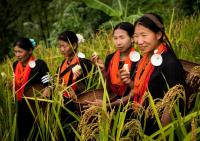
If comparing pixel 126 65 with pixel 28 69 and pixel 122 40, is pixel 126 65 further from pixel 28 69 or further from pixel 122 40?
pixel 28 69

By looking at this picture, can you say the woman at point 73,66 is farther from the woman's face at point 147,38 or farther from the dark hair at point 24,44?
the woman's face at point 147,38

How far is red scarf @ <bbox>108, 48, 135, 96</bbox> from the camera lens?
133 inches

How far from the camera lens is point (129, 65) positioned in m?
3.45

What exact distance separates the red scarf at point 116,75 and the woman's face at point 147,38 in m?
0.61

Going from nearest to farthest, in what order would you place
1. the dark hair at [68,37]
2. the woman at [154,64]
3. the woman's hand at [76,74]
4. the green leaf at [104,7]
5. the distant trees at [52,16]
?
1. the woman at [154,64]
2. the woman's hand at [76,74]
3. the dark hair at [68,37]
4. the green leaf at [104,7]
5. the distant trees at [52,16]

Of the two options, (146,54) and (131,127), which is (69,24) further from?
(131,127)

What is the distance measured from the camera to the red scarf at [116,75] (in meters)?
3.38

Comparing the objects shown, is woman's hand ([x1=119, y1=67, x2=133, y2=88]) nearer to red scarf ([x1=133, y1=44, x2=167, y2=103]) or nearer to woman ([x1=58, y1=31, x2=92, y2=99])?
red scarf ([x1=133, y1=44, x2=167, y2=103])

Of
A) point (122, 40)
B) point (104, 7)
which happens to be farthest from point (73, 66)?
point (104, 7)

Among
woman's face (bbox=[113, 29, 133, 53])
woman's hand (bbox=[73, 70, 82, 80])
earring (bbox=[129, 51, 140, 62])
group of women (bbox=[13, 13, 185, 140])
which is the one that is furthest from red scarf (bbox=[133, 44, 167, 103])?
woman's hand (bbox=[73, 70, 82, 80])

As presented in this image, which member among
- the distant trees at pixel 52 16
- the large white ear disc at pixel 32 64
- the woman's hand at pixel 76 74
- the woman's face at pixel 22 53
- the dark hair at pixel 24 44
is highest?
the distant trees at pixel 52 16

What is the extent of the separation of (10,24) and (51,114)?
11.5 m

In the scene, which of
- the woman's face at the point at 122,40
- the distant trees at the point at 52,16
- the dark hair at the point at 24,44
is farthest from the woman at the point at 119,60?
the distant trees at the point at 52,16

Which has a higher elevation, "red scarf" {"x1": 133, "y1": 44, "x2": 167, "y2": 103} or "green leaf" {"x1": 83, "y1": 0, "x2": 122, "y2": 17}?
"green leaf" {"x1": 83, "y1": 0, "x2": 122, "y2": 17}
